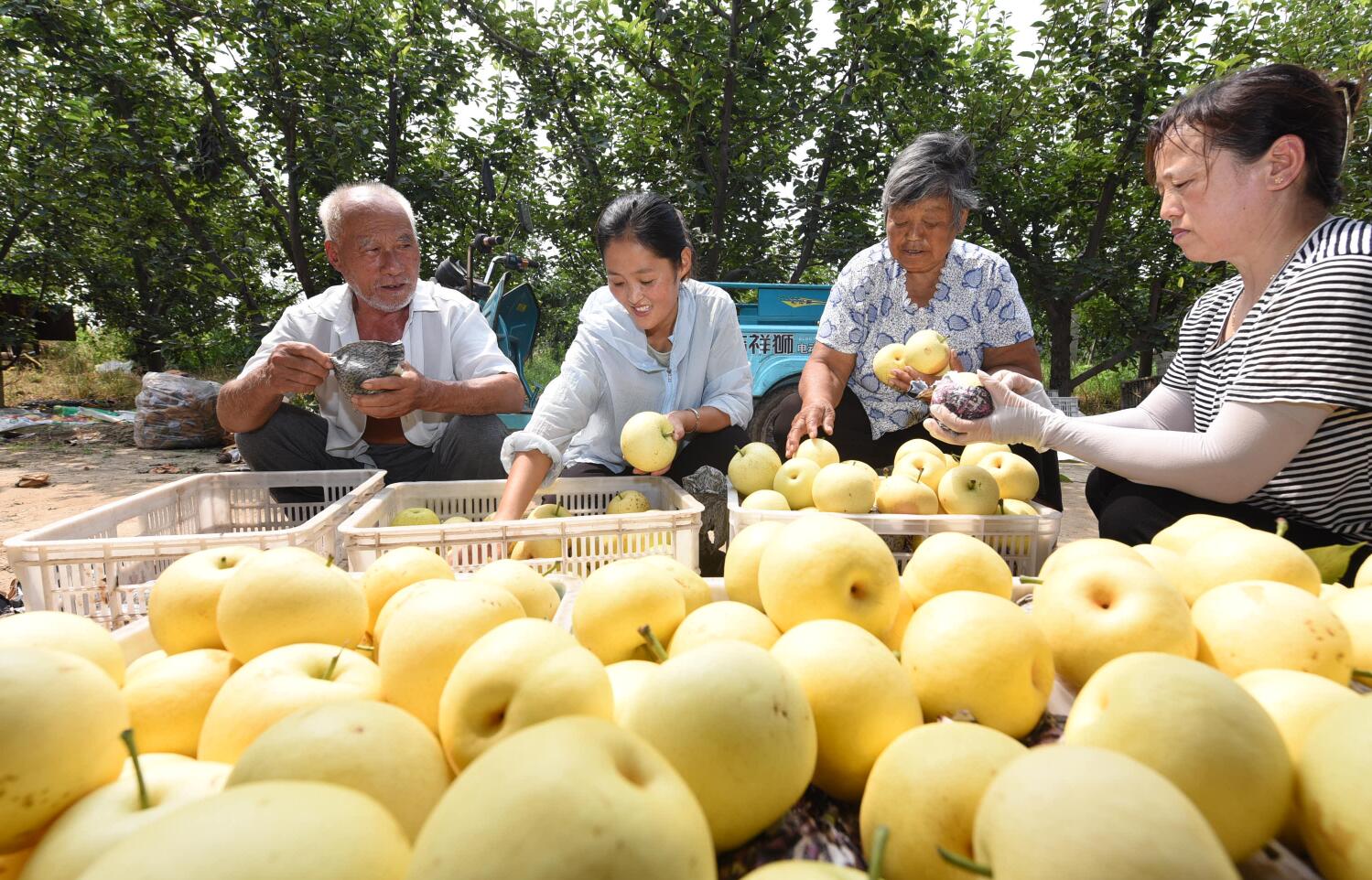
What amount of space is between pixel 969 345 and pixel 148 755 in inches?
131

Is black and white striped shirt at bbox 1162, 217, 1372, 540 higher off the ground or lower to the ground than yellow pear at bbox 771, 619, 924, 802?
higher

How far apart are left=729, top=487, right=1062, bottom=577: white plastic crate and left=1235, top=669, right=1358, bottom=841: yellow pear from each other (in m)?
1.16

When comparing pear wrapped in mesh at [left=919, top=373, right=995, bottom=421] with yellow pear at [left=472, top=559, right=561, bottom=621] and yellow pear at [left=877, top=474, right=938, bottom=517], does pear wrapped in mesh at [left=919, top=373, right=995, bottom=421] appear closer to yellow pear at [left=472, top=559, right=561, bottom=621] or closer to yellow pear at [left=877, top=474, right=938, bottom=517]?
yellow pear at [left=877, top=474, right=938, bottom=517]

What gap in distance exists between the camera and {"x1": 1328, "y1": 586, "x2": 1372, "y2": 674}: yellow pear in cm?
111

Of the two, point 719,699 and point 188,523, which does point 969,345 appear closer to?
point 719,699

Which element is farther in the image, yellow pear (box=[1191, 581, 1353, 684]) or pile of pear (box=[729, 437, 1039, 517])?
pile of pear (box=[729, 437, 1039, 517])

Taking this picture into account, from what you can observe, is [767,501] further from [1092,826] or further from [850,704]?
[1092,826]

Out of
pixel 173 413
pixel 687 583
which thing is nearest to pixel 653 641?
pixel 687 583

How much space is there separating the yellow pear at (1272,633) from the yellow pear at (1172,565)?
0.63 ft

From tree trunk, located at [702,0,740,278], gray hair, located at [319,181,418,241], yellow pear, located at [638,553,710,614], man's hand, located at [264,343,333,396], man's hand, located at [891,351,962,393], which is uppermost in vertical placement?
tree trunk, located at [702,0,740,278]

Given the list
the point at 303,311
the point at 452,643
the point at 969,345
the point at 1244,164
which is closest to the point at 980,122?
Answer: the point at 969,345

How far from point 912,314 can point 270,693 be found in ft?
10.4

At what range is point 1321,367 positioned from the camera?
182cm

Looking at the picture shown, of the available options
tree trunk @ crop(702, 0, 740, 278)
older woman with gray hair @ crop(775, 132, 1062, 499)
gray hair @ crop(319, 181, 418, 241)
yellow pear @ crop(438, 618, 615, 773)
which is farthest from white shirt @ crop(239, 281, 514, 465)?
tree trunk @ crop(702, 0, 740, 278)
